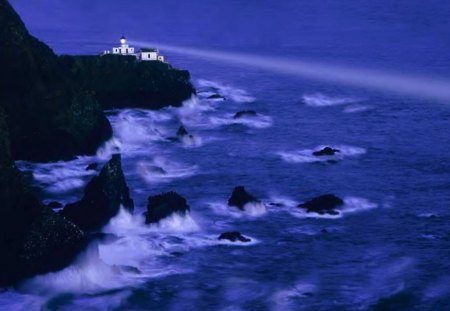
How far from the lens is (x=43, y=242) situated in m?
63.6

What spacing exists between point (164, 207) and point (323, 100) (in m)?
77.4

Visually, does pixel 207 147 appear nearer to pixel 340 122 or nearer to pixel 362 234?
pixel 340 122

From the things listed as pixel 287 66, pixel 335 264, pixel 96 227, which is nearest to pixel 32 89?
pixel 96 227

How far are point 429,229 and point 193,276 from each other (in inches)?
944

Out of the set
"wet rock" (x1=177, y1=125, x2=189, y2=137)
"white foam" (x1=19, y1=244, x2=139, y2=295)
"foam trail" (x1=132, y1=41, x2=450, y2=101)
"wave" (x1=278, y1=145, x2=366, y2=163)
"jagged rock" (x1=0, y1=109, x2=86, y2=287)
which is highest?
"foam trail" (x1=132, y1=41, x2=450, y2=101)

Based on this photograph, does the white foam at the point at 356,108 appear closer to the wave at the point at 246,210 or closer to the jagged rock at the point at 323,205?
the jagged rock at the point at 323,205

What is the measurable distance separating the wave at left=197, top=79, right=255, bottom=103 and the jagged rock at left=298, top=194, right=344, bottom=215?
63.8m

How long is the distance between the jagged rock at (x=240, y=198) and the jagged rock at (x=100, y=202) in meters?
11.8

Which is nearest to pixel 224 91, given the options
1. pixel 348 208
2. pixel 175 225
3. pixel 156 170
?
pixel 156 170

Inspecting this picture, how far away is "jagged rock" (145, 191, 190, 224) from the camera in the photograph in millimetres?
77319

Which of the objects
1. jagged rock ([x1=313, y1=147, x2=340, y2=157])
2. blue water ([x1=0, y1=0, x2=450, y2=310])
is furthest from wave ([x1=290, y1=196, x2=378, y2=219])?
jagged rock ([x1=313, y1=147, x2=340, y2=157])

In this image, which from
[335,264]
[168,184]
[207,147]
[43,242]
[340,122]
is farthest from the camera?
[340,122]

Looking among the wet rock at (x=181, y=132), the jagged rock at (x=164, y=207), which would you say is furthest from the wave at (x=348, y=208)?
the wet rock at (x=181, y=132)

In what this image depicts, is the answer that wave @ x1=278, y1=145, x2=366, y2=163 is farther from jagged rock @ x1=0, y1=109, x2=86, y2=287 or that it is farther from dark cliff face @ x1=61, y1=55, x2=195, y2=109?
jagged rock @ x1=0, y1=109, x2=86, y2=287
